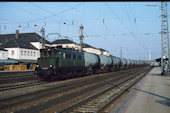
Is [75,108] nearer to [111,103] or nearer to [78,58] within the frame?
[111,103]

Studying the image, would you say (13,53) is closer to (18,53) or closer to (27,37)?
(18,53)

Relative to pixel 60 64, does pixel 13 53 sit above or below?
above

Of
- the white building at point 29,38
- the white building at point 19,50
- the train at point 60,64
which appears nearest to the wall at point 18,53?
the white building at point 19,50

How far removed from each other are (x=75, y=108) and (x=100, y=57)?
2779cm

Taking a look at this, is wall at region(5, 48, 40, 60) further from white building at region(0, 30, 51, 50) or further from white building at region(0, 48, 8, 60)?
white building at region(0, 30, 51, 50)

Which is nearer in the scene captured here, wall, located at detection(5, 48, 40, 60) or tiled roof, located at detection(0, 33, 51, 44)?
wall, located at detection(5, 48, 40, 60)

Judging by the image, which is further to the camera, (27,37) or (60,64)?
(27,37)

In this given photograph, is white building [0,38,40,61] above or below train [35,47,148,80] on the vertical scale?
above

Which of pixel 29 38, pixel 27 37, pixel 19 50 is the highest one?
pixel 27 37

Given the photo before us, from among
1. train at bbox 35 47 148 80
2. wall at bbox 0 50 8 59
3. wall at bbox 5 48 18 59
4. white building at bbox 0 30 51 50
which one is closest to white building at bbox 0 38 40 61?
wall at bbox 5 48 18 59

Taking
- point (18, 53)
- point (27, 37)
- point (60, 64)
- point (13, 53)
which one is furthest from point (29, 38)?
point (60, 64)

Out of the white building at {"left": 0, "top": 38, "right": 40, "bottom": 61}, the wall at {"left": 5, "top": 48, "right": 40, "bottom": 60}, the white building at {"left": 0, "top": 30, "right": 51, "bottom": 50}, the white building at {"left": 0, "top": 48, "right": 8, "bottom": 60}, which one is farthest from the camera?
the white building at {"left": 0, "top": 30, "right": 51, "bottom": 50}

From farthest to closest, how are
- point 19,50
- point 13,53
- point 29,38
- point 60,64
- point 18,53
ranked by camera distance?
point 29,38
point 13,53
point 19,50
point 18,53
point 60,64

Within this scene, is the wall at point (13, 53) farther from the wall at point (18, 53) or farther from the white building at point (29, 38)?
the white building at point (29, 38)
